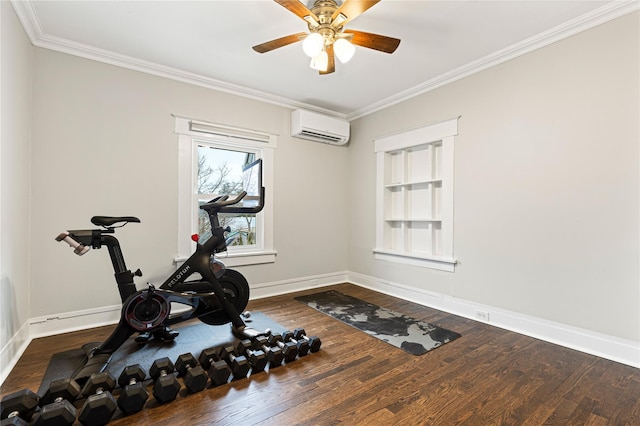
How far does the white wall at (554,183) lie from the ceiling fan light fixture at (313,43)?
1995mm

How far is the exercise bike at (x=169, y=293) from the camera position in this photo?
2.14 meters

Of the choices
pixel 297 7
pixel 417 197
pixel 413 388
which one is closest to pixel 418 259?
pixel 417 197

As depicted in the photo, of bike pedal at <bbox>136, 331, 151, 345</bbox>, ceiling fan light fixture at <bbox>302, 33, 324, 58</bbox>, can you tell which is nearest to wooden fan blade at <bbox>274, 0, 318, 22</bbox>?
ceiling fan light fixture at <bbox>302, 33, 324, 58</bbox>

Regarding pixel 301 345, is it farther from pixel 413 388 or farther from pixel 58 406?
pixel 58 406

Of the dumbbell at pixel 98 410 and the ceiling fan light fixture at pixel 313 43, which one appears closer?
the dumbbell at pixel 98 410

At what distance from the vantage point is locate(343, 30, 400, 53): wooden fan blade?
211cm

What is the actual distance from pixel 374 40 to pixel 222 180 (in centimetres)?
241

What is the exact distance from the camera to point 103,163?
2.88m

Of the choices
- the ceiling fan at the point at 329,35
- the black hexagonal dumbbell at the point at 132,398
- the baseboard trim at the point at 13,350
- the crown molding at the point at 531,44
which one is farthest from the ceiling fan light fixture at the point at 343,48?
the baseboard trim at the point at 13,350

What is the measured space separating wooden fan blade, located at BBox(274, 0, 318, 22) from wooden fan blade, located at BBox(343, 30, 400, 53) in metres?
0.30

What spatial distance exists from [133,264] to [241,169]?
64.7 inches

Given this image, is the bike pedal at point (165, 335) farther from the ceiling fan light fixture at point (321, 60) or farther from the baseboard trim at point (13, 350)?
the ceiling fan light fixture at point (321, 60)

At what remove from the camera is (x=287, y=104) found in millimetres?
4066

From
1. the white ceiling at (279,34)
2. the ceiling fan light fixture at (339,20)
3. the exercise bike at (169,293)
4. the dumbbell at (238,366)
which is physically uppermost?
the white ceiling at (279,34)
